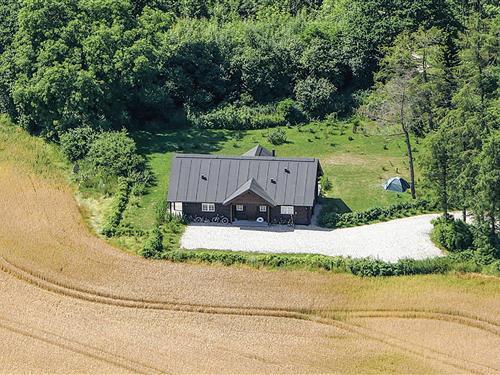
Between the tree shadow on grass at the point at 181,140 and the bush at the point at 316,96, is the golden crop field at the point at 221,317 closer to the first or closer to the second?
the tree shadow on grass at the point at 181,140

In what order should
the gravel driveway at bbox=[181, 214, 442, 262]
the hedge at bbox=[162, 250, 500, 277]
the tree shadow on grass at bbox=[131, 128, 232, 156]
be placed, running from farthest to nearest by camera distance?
1. the tree shadow on grass at bbox=[131, 128, 232, 156]
2. the gravel driveway at bbox=[181, 214, 442, 262]
3. the hedge at bbox=[162, 250, 500, 277]

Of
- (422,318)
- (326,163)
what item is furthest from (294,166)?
(422,318)

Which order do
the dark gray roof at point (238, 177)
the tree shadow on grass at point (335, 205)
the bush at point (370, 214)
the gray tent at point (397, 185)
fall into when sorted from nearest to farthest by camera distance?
the dark gray roof at point (238, 177) → the bush at point (370, 214) → the tree shadow on grass at point (335, 205) → the gray tent at point (397, 185)

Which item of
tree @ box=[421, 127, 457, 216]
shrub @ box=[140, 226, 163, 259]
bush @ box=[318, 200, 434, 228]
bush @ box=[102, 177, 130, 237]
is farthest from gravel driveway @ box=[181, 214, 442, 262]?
bush @ box=[102, 177, 130, 237]

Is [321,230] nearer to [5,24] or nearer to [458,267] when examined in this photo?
[458,267]

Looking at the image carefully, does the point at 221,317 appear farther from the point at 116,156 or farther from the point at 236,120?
the point at 236,120

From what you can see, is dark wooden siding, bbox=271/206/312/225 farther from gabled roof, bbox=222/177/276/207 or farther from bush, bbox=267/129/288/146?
bush, bbox=267/129/288/146

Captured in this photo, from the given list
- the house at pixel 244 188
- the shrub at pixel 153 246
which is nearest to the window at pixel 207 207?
the house at pixel 244 188
